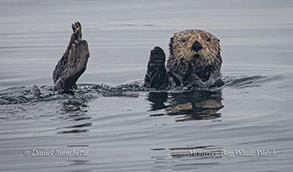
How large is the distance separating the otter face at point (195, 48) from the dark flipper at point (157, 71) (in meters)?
0.39

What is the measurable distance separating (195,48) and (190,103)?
783 mm

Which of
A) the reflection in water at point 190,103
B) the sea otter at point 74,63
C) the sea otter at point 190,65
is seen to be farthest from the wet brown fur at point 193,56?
the sea otter at point 74,63

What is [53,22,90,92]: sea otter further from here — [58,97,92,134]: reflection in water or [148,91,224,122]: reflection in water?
[148,91,224,122]: reflection in water

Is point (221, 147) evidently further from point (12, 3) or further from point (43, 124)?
point (12, 3)

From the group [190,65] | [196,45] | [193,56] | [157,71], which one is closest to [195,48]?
[196,45]

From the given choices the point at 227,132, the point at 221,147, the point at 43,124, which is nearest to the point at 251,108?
the point at 227,132

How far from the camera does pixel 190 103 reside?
7.53 m

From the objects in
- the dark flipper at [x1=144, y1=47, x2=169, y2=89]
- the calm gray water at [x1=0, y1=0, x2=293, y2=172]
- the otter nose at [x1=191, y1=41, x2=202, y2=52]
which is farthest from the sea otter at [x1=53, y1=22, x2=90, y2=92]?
the otter nose at [x1=191, y1=41, x2=202, y2=52]

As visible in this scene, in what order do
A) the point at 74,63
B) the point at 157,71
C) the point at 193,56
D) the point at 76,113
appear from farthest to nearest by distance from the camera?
the point at 193,56 < the point at 157,71 < the point at 74,63 < the point at 76,113

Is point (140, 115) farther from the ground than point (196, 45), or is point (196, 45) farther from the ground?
point (196, 45)

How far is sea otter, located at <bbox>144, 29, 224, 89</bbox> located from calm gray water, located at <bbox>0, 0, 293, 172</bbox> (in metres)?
0.20

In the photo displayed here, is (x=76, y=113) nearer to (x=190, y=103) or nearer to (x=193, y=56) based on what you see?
(x=190, y=103)

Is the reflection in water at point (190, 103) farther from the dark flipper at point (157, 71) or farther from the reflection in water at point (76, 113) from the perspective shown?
the reflection in water at point (76, 113)

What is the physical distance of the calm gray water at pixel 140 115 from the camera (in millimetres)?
5320
